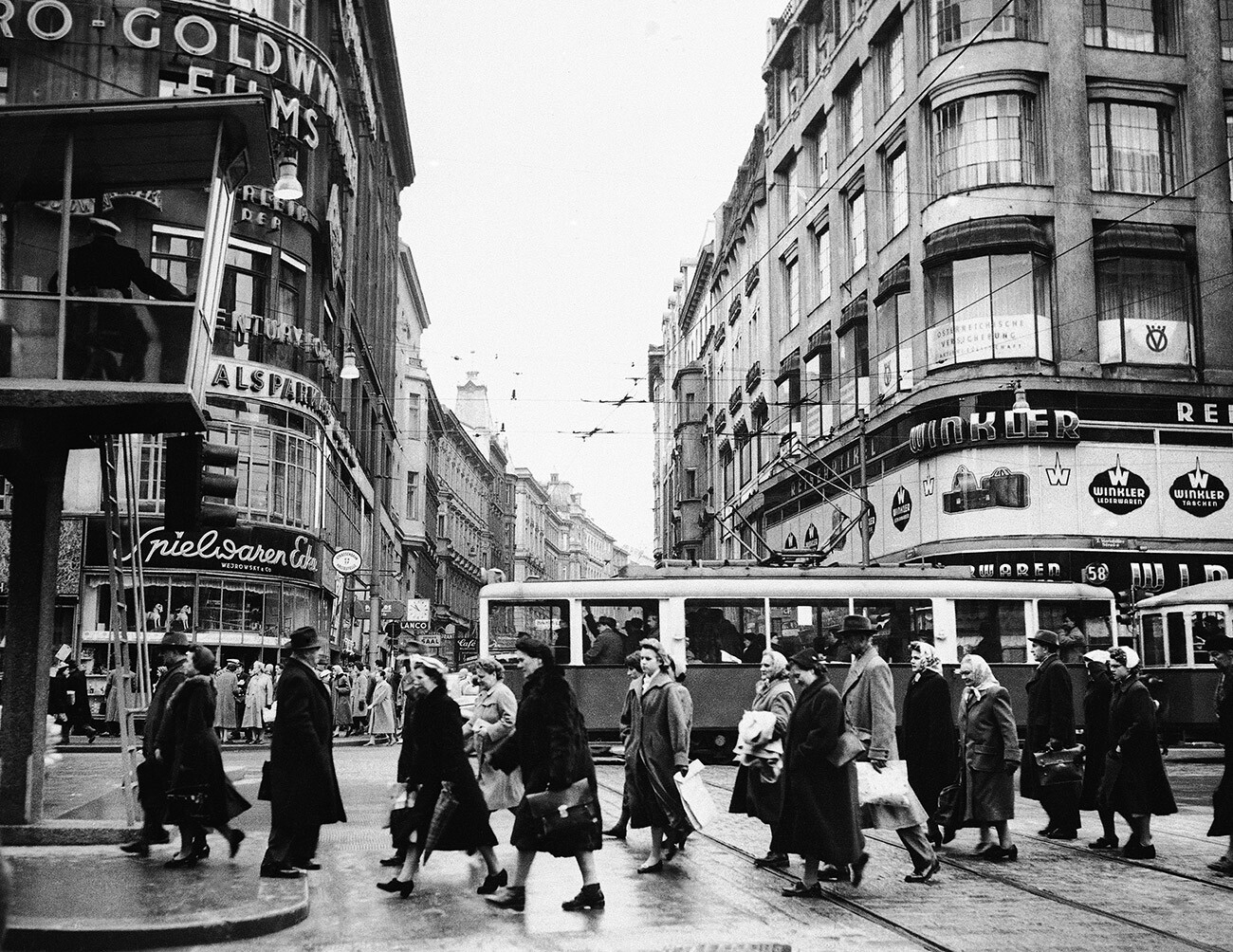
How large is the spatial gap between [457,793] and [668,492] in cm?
→ 8176

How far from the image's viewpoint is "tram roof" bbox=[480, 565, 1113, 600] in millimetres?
23188

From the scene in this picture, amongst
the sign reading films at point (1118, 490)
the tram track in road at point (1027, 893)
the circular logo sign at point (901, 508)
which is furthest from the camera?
the circular logo sign at point (901, 508)

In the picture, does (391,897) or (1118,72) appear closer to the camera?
(391,897)

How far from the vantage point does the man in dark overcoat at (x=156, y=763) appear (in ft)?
35.3

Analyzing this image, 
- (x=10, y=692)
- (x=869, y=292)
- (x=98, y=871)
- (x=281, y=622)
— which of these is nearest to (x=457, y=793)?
(x=98, y=871)

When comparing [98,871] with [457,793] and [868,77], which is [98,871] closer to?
[457,793]

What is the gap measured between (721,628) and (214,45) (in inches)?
763

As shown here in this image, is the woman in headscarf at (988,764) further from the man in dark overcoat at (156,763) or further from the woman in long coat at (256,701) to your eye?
the woman in long coat at (256,701)

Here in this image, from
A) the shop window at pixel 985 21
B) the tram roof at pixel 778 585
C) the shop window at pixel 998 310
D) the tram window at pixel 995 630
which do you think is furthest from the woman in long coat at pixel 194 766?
the shop window at pixel 985 21

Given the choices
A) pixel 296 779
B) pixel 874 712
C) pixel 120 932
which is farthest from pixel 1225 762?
pixel 120 932

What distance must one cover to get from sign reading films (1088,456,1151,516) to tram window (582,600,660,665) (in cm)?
1635

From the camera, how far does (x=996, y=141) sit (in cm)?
3538

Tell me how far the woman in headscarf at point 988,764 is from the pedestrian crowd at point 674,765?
→ 0.02 meters

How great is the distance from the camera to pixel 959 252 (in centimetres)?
3519
